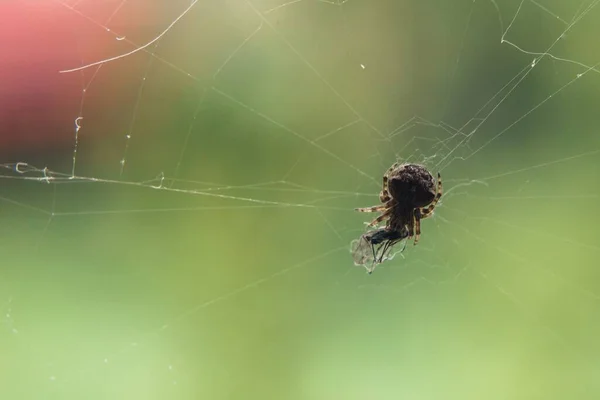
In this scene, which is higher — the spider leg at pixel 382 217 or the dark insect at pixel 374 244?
the spider leg at pixel 382 217

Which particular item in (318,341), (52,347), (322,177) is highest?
(322,177)

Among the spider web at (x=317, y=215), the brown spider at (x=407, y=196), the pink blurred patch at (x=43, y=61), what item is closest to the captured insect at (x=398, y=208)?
the brown spider at (x=407, y=196)

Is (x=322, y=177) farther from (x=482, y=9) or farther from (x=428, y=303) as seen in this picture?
(x=482, y=9)

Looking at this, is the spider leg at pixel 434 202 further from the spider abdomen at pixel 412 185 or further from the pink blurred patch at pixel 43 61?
the pink blurred patch at pixel 43 61

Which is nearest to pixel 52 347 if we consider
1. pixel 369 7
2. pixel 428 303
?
pixel 428 303

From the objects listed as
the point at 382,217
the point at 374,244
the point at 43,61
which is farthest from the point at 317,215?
the point at 43,61

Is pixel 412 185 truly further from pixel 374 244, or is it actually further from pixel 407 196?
pixel 374 244
